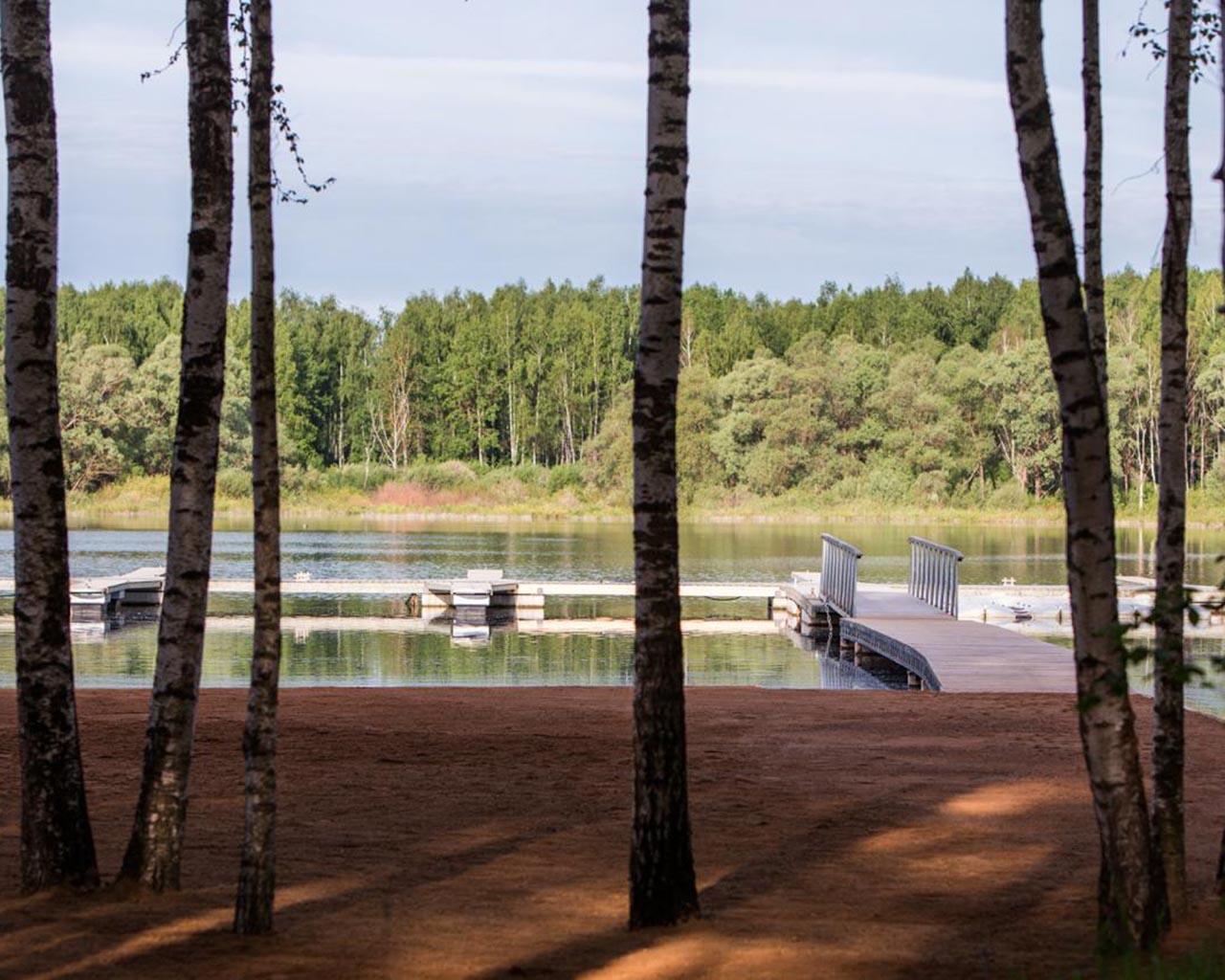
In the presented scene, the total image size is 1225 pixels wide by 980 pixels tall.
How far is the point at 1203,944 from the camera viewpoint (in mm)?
4926

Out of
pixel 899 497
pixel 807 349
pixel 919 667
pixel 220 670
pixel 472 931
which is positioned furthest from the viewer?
pixel 807 349

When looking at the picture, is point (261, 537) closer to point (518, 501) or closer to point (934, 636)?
point (934, 636)

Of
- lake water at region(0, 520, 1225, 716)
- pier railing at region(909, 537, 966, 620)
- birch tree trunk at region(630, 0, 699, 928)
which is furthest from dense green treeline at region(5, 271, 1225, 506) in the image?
birch tree trunk at region(630, 0, 699, 928)

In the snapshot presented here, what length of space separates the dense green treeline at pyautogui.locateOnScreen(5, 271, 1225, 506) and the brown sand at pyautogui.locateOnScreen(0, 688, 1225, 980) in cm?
4113

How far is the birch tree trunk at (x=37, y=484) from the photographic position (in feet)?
21.2

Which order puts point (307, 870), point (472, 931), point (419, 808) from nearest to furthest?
1. point (472, 931)
2. point (307, 870)
3. point (419, 808)

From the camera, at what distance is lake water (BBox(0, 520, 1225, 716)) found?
1848 cm

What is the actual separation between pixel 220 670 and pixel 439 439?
5024 centimetres

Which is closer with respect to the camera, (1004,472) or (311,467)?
(1004,472)

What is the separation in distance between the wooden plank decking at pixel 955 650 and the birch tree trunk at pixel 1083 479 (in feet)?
28.4

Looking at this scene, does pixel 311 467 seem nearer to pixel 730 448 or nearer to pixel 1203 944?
pixel 730 448

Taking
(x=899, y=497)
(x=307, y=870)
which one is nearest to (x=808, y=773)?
(x=307, y=870)

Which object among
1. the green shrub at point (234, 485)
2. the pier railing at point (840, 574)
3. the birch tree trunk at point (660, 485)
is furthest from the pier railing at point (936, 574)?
the green shrub at point (234, 485)

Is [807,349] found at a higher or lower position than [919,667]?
higher
